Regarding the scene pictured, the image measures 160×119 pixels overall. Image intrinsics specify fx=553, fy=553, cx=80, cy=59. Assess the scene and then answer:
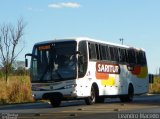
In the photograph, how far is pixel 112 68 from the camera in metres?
30.9

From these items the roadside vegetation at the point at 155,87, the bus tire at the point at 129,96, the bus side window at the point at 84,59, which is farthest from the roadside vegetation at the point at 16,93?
the roadside vegetation at the point at 155,87

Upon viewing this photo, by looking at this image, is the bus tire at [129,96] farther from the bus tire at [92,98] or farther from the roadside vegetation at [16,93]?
the roadside vegetation at [16,93]

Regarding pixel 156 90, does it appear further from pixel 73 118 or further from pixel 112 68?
pixel 73 118

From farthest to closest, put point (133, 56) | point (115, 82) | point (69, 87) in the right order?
point (133, 56) → point (115, 82) → point (69, 87)

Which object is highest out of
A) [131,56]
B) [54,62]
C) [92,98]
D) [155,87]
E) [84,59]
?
[131,56]

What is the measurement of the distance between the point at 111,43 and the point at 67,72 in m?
5.95

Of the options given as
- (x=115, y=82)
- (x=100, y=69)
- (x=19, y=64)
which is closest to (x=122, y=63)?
(x=115, y=82)

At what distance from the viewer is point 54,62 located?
26719 millimetres

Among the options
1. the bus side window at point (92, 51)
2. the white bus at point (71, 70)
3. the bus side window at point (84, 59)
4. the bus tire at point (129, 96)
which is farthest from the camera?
the bus tire at point (129, 96)

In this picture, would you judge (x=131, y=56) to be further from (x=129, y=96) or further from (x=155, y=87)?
(x=155, y=87)

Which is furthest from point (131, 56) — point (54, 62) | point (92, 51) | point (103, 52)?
point (54, 62)

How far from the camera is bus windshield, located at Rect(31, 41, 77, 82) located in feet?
86.9

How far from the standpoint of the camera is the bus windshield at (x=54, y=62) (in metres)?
26.5

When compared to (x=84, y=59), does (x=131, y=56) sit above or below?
above
